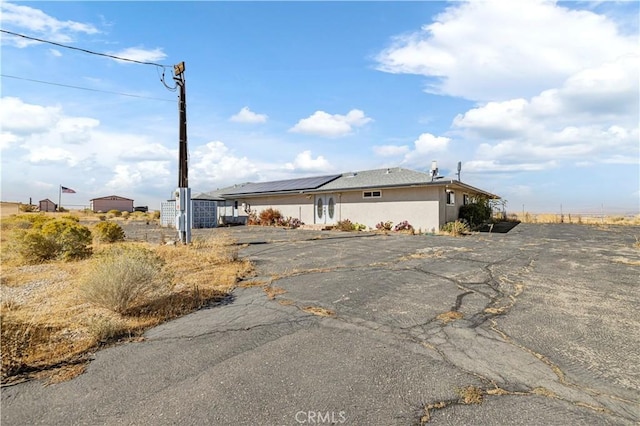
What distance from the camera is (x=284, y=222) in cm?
2606

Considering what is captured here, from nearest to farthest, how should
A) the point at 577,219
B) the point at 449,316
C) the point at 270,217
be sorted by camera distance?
the point at 449,316
the point at 270,217
the point at 577,219

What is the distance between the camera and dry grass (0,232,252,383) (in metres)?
3.92

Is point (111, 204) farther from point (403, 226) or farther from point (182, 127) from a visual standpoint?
point (403, 226)

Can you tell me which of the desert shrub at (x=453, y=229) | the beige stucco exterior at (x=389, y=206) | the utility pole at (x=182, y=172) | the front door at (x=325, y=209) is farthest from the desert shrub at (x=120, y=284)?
the front door at (x=325, y=209)

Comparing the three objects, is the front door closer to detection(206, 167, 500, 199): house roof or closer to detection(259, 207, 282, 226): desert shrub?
detection(206, 167, 500, 199): house roof

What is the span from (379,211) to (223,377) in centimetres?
1825

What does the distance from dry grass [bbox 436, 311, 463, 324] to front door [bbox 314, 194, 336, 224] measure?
60.4ft

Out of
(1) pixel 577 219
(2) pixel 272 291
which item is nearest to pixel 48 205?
(2) pixel 272 291

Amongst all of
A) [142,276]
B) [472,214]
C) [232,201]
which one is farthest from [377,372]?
[232,201]

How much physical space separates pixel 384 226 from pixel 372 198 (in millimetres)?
2104

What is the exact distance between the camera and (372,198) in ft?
69.9

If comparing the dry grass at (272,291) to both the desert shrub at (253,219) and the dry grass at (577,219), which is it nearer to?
the desert shrub at (253,219)

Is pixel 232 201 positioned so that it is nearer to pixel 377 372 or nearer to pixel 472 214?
pixel 472 214

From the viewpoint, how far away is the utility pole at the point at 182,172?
12841 mm
